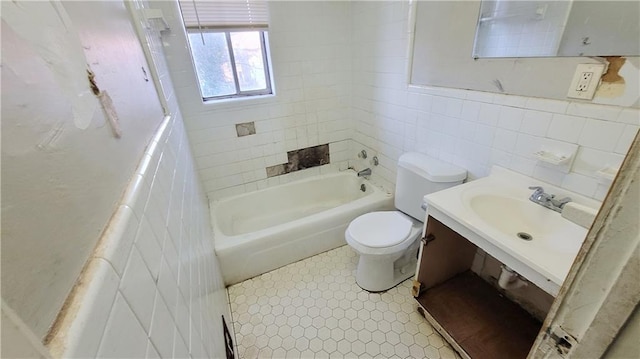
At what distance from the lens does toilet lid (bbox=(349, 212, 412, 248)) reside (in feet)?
5.32

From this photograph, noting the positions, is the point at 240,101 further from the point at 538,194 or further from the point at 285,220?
the point at 538,194

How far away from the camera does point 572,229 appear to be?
1032 millimetres

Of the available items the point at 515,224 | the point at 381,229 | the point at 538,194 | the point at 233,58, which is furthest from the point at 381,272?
the point at 233,58

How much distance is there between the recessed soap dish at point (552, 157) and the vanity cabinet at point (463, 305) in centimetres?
53

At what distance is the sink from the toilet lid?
1.28 ft

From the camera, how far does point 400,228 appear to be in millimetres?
1719

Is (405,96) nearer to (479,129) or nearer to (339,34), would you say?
(479,129)

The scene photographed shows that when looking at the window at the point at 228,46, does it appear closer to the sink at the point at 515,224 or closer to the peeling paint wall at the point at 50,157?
the peeling paint wall at the point at 50,157

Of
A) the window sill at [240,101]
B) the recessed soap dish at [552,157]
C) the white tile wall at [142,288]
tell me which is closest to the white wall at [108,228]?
the white tile wall at [142,288]

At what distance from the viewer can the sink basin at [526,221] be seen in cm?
103

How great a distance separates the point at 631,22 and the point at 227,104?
215cm

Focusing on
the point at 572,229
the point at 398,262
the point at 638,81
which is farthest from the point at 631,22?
the point at 398,262

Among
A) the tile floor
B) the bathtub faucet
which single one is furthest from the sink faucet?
the bathtub faucet

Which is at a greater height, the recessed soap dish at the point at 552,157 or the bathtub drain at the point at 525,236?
the recessed soap dish at the point at 552,157
